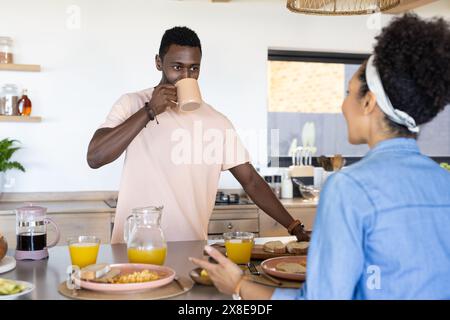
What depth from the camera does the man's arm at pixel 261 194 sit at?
2.29 metres

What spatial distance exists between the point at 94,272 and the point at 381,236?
759 mm

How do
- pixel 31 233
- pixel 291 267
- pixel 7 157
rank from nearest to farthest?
pixel 291 267, pixel 31 233, pixel 7 157

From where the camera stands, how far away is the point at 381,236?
113 cm

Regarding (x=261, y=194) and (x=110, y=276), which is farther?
(x=261, y=194)

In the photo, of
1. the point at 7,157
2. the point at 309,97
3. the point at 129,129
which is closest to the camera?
the point at 129,129

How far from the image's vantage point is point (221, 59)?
14.4 feet

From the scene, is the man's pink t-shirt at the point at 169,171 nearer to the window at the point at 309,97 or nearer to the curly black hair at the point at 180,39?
the curly black hair at the point at 180,39

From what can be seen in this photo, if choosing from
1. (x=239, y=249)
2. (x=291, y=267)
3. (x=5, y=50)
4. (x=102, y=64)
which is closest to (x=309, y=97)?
(x=102, y=64)

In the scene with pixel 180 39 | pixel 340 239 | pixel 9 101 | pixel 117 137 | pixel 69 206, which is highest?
pixel 180 39

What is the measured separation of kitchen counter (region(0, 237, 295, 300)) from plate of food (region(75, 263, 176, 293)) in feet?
0.24

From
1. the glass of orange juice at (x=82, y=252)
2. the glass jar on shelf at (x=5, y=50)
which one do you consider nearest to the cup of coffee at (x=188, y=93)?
the glass of orange juice at (x=82, y=252)

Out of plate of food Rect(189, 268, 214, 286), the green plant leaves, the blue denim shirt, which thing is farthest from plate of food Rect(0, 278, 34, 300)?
the green plant leaves

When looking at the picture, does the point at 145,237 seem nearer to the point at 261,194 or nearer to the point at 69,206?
the point at 261,194

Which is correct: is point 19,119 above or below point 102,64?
below
